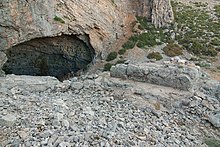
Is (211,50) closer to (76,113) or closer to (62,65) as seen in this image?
(62,65)

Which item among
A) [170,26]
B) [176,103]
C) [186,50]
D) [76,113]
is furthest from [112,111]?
[170,26]

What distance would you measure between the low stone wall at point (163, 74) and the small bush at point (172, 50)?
12041 millimetres

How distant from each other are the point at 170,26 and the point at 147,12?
3.41 m

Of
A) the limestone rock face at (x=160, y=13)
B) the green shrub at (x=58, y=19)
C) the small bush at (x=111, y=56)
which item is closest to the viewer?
the green shrub at (x=58, y=19)

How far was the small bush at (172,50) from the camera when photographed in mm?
A: 30594

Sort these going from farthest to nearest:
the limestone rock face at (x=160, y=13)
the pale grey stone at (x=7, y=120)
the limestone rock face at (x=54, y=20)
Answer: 1. the limestone rock face at (x=160, y=13)
2. the limestone rock face at (x=54, y=20)
3. the pale grey stone at (x=7, y=120)

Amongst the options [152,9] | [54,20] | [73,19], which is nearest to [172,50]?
[152,9]

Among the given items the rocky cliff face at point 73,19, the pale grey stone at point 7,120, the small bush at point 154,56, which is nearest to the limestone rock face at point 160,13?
the rocky cliff face at point 73,19

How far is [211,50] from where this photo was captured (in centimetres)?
3153

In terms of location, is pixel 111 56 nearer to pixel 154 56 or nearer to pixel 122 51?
pixel 122 51

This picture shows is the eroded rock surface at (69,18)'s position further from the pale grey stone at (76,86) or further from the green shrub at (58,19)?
the pale grey stone at (76,86)

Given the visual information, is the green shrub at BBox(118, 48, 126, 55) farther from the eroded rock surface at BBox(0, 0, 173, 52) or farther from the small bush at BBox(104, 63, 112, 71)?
the small bush at BBox(104, 63, 112, 71)

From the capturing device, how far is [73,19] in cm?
2558

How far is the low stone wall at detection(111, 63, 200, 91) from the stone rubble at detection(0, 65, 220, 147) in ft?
1.23
